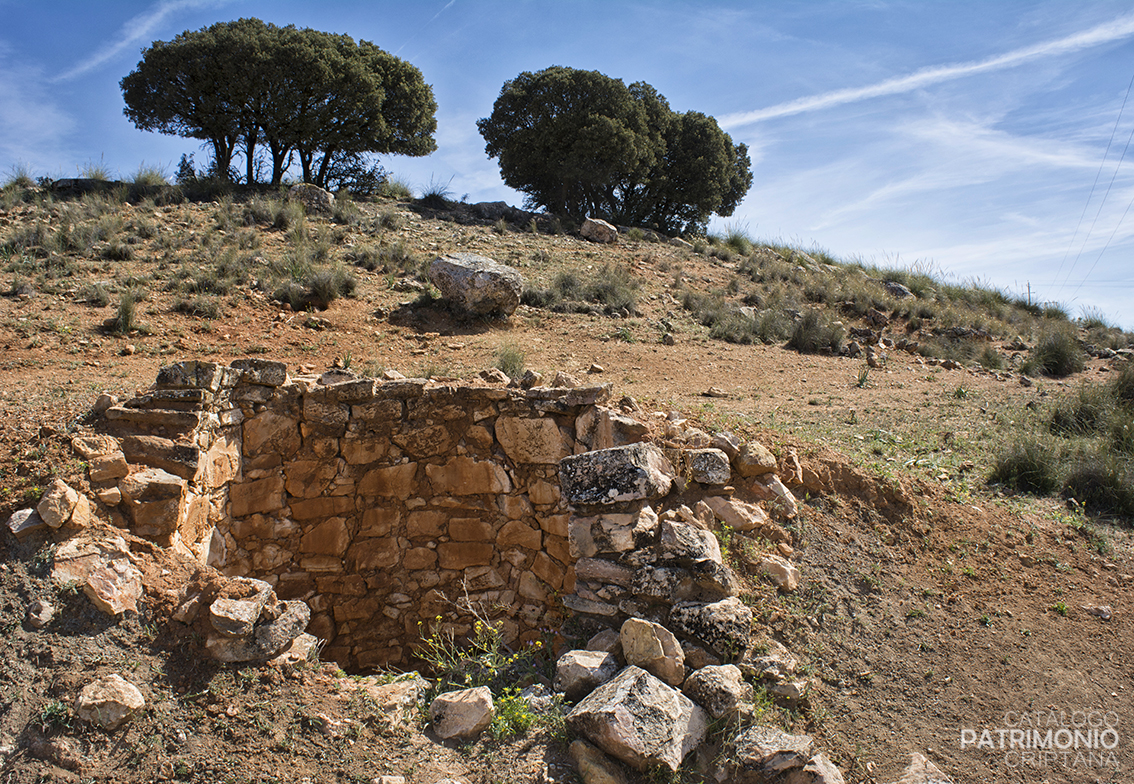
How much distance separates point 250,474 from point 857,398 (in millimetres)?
6611

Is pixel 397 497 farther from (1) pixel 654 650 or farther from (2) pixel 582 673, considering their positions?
(1) pixel 654 650

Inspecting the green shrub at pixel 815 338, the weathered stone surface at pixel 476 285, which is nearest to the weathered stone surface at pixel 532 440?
the weathered stone surface at pixel 476 285

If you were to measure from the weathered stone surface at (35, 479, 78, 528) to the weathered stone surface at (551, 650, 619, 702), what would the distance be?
8.97ft

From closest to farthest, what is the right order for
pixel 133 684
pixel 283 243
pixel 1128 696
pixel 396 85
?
pixel 133 684 < pixel 1128 696 < pixel 283 243 < pixel 396 85

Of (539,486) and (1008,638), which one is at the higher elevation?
(539,486)

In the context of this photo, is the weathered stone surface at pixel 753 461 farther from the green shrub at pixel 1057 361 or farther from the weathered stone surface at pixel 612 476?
the green shrub at pixel 1057 361

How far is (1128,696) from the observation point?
3.58 meters

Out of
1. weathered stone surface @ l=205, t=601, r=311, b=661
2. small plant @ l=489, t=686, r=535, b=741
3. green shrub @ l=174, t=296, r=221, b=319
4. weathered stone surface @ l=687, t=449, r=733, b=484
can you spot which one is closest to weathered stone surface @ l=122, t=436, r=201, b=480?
weathered stone surface @ l=205, t=601, r=311, b=661

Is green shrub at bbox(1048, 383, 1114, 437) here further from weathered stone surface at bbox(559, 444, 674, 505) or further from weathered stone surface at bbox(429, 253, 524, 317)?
weathered stone surface at bbox(429, 253, 524, 317)

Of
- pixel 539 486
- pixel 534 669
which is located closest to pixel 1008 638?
pixel 534 669

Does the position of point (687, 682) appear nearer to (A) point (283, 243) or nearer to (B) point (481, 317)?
(B) point (481, 317)

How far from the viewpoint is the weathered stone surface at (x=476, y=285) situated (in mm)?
10227

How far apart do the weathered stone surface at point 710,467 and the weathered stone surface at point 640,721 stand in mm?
1592

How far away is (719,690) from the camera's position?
318 centimetres
